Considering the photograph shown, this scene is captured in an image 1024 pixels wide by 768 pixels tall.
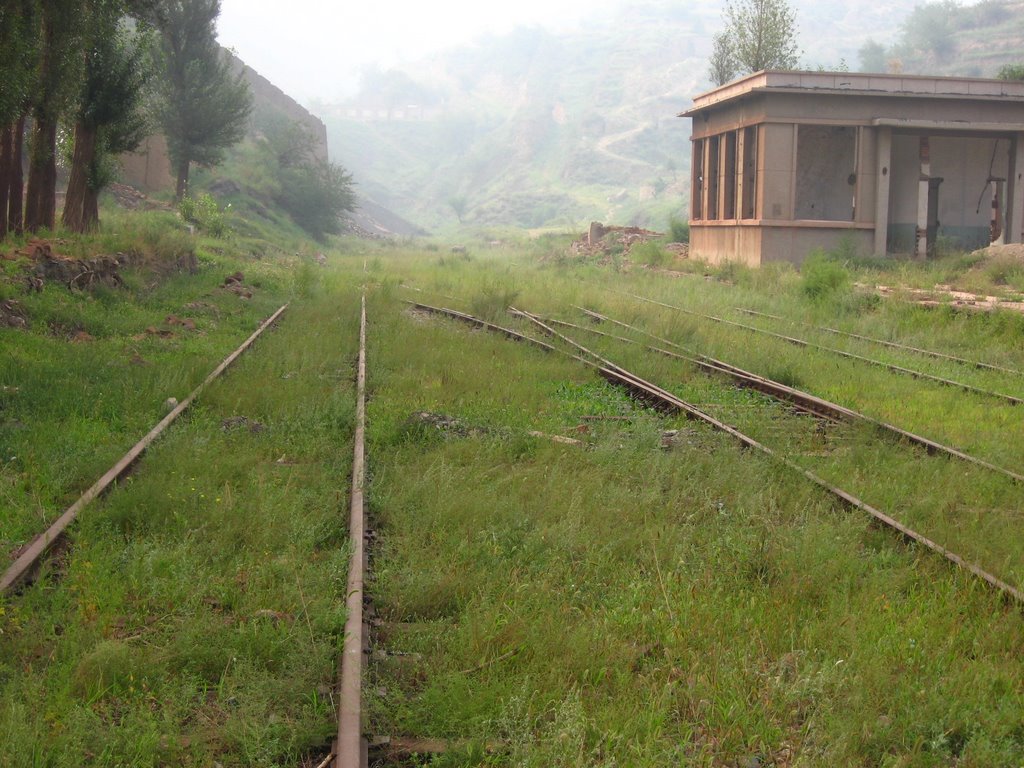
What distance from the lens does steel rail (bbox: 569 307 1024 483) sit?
7.36 m

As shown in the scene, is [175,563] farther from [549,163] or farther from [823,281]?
[549,163]

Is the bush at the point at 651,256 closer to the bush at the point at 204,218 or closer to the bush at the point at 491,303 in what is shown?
the bush at the point at 491,303

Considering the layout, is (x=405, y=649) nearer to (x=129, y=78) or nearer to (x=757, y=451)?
(x=757, y=451)

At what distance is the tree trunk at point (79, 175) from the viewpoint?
20562 mm

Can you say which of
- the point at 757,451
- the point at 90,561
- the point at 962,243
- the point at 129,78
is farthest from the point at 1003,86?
the point at 90,561

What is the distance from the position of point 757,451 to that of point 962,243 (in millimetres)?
24475

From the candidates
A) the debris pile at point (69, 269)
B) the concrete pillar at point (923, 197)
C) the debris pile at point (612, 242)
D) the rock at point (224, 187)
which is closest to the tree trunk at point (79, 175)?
the debris pile at point (69, 269)

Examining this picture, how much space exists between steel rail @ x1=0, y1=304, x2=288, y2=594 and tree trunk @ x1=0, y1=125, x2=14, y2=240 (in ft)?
32.4

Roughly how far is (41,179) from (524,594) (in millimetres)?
17467

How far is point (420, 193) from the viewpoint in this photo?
513ft

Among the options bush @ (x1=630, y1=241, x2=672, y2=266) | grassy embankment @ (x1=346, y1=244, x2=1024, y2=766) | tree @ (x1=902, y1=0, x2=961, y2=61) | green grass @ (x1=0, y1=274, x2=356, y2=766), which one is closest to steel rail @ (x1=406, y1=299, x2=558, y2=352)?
grassy embankment @ (x1=346, y1=244, x2=1024, y2=766)

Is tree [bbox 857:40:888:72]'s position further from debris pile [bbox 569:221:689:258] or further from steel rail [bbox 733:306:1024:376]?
steel rail [bbox 733:306:1024:376]

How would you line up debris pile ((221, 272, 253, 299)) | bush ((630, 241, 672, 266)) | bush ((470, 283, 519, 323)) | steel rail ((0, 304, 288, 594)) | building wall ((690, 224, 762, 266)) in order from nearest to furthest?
steel rail ((0, 304, 288, 594)) < bush ((470, 283, 519, 323)) < debris pile ((221, 272, 253, 299)) < building wall ((690, 224, 762, 266)) < bush ((630, 241, 672, 266))

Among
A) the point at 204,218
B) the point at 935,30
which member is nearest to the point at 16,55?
the point at 204,218
